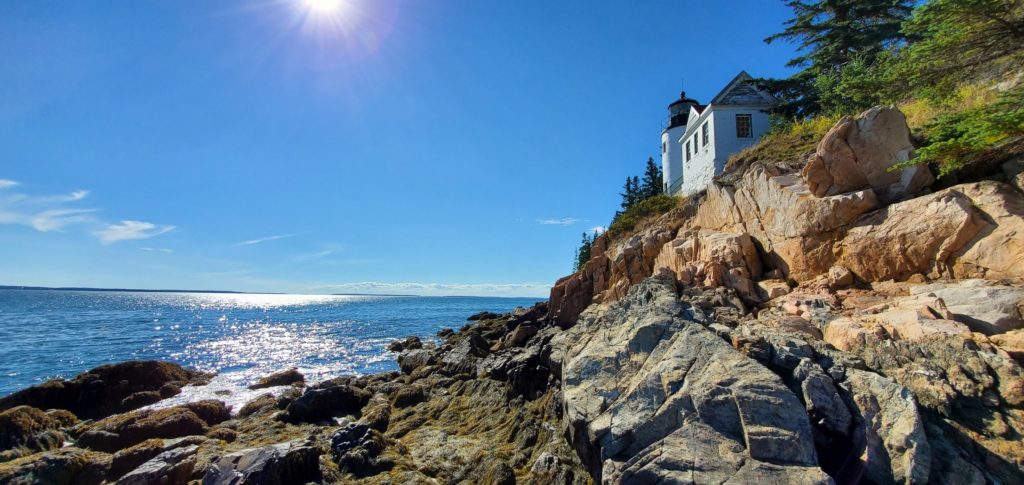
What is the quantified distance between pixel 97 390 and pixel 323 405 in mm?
12312

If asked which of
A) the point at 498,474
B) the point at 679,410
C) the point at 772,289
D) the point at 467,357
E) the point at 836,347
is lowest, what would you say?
the point at 498,474

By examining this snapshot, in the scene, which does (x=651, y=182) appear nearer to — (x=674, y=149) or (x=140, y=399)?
(x=674, y=149)

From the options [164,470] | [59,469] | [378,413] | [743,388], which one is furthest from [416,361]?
[743,388]

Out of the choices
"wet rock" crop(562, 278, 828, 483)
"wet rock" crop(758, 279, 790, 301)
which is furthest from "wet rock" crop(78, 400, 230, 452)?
"wet rock" crop(758, 279, 790, 301)

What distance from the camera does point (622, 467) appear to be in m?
6.83

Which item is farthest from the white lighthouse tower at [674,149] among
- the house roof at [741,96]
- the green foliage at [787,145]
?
the green foliage at [787,145]

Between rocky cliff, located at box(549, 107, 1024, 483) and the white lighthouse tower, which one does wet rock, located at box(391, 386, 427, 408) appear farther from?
the white lighthouse tower

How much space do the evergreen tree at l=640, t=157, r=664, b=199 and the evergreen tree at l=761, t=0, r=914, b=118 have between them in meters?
19.3

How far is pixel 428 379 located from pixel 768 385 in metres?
15.2

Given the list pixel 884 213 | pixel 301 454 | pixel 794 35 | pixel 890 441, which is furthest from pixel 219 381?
pixel 794 35

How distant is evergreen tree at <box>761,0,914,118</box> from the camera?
2639cm

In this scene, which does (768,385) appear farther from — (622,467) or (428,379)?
(428,379)

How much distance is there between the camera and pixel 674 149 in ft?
130

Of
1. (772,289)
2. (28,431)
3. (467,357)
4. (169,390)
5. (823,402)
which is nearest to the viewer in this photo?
(823,402)
